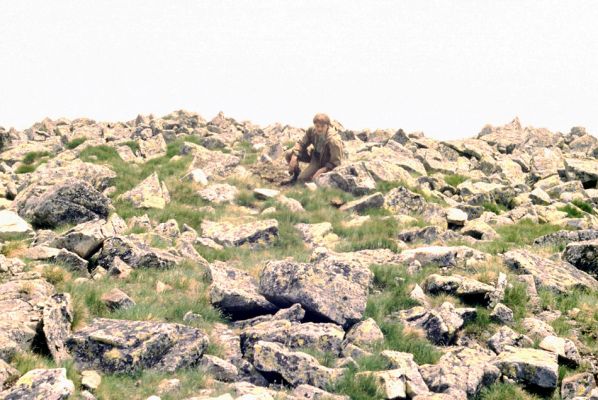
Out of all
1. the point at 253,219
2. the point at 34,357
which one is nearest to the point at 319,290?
the point at 34,357

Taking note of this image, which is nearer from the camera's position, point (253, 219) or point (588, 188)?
point (253, 219)

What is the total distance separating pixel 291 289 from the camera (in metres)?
9.96

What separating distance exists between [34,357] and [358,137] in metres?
29.2

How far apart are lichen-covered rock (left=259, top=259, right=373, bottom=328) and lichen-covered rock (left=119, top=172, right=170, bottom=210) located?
8020 millimetres

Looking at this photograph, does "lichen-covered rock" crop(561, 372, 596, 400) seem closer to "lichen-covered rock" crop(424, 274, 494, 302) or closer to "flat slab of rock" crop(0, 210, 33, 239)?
"lichen-covered rock" crop(424, 274, 494, 302)

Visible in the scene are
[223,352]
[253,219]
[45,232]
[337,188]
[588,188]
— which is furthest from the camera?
[588,188]

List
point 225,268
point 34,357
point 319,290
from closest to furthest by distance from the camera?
point 34,357 → point 319,290 → point 225,268

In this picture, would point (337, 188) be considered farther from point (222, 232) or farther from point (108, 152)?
point (108, 152)

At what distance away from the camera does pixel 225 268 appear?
11688 mm

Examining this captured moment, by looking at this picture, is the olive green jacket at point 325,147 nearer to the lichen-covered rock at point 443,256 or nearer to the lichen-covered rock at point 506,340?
the lichen-covered rock at point 443,256

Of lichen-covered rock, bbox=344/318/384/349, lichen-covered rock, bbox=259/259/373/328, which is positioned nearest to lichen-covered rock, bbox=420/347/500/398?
lichen-covered rock, bbox=344/318/384/349

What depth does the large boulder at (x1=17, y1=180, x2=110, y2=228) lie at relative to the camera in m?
14.9

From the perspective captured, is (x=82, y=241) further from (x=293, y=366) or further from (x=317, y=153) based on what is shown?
(x=317, y=153)

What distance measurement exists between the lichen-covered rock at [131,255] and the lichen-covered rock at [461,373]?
5.83m
